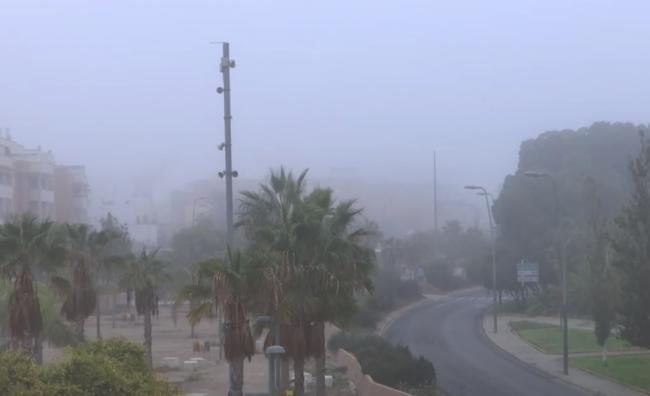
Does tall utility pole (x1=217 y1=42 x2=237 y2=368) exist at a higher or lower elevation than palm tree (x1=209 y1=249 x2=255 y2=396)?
higher

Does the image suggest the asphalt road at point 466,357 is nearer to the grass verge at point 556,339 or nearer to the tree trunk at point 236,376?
the grass verge at point 556,339

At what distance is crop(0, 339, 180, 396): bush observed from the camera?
35.9 ft

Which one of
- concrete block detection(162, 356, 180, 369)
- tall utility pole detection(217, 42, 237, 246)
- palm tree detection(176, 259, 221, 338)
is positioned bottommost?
concrete block detection(162, 356, 180, 369)

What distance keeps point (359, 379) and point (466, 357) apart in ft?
48.7

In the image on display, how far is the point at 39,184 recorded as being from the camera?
3174 inches

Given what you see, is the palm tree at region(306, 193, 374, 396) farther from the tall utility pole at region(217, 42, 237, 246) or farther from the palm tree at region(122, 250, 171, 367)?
the palm tree at region(122, 250, 171, 367)

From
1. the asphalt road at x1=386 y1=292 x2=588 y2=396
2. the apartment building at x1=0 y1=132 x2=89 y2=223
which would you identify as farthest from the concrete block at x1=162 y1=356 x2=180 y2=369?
the apartment building at x1=0 y1=132 x2=89 y2=223

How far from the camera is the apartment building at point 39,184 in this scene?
76.9m

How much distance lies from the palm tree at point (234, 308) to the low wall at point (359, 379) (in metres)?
5.93

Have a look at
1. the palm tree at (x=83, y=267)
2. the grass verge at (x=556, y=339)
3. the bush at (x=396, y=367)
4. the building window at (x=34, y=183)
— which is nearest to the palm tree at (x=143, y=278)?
the palm tree at (x=83, y=267)

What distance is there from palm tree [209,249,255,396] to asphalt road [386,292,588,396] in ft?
34.7

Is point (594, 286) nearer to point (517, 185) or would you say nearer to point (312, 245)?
point (312, 245)

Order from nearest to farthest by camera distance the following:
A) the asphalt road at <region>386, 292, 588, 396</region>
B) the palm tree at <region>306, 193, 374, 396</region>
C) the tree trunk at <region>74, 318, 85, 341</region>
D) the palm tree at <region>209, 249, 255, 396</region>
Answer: the palm tree at <region>209, 249, 255, 396</region>
the palm tree at <region>306, 193, 374, 396</region>
the asphalt road at <region>386, 292, 588, 396</region>
the tree trunk at <region>74, 318, 85, 341</region>

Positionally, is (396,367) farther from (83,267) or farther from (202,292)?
(202,292)
